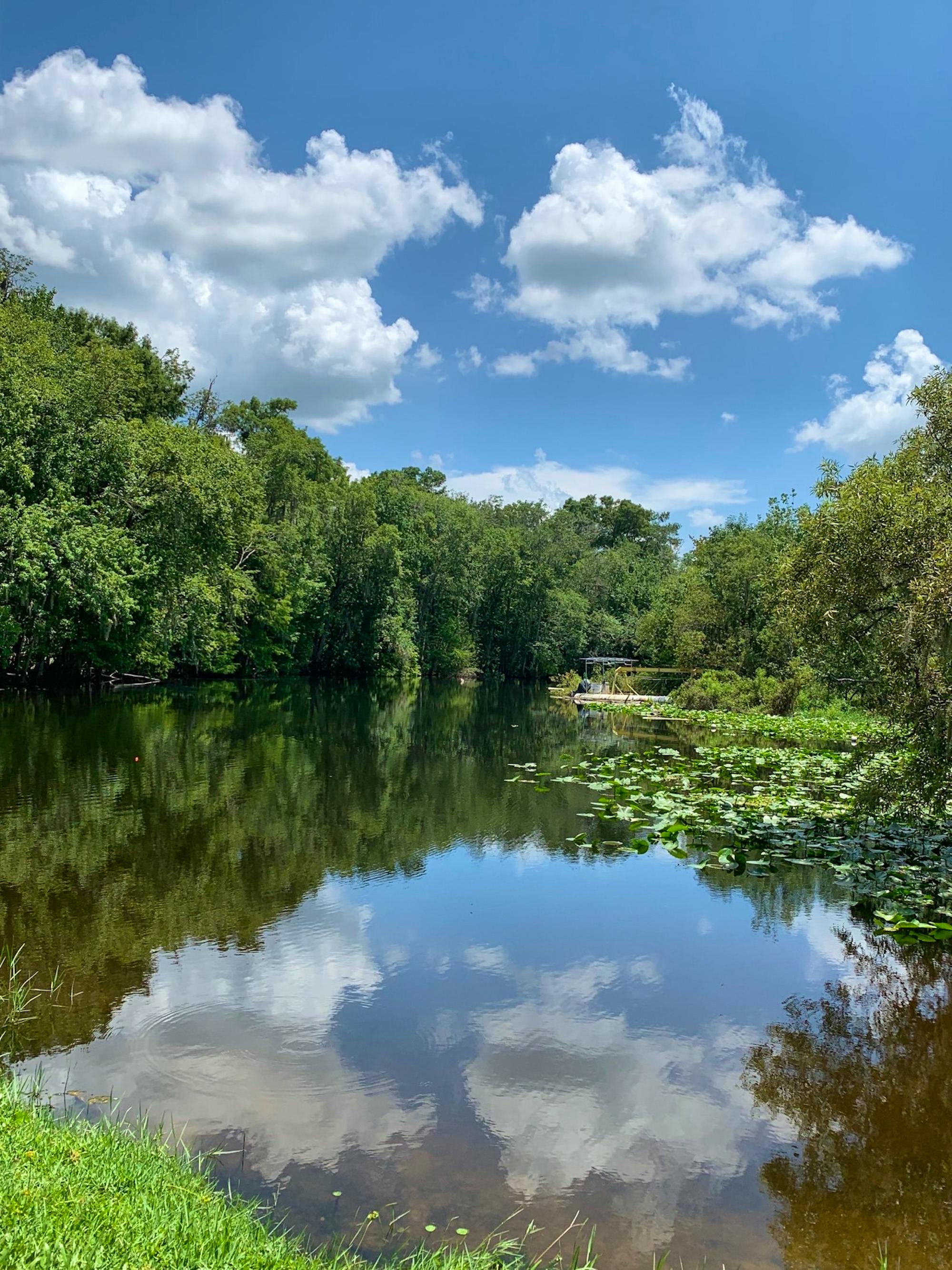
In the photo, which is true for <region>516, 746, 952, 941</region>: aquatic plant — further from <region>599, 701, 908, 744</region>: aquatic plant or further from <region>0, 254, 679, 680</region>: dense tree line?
<region>0, 254, 679, 680</region>: dense tree line

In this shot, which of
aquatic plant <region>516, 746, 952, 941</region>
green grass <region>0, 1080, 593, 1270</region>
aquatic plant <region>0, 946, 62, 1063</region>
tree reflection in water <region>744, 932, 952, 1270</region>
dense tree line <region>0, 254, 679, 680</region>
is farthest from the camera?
dense tree line <region>0, 254, 679, 680</region>

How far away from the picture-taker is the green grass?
120 inches

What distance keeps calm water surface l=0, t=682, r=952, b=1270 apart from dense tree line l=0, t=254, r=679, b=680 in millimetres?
17690

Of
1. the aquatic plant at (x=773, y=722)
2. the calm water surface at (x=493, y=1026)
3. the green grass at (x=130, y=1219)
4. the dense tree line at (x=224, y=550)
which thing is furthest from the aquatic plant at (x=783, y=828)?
the dense tree line at (x=224, y=550)

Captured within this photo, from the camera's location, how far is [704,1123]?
18.4 ft

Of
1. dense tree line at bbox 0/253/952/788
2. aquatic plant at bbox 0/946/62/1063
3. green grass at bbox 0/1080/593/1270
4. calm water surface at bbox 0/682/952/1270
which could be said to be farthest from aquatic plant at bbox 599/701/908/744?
green grass at bbox 0/1080/593/1270

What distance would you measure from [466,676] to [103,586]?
148 feet

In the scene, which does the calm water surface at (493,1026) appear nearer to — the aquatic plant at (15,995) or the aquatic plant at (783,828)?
the aquatic plant at (15,995)

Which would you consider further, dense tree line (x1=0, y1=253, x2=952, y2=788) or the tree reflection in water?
dense tree line (x1=0, y1=253, x2=952, y2=788)

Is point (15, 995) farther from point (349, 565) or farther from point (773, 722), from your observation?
point (349, 565)

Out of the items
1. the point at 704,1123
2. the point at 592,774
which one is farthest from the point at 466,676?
the point at 704,1123

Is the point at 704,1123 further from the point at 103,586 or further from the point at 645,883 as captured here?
the point at 103,586

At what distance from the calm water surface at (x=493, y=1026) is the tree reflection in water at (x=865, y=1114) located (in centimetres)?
2

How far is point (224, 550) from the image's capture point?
33844 millimetres
